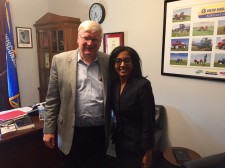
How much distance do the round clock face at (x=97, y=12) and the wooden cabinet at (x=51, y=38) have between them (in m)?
0.31

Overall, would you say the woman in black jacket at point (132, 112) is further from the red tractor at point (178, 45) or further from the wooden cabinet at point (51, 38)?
the wooden cabinet at point (51, 38)

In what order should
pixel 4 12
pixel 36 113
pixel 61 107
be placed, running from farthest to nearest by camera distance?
1. pixel 4 12
2. pixel 36 113
3. pixel 61 107

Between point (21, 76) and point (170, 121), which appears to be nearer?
point (170, 121)

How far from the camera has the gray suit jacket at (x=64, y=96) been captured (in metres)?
1.49

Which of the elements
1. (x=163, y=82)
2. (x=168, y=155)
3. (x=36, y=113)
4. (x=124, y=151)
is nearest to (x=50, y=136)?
(x=124, y=151)

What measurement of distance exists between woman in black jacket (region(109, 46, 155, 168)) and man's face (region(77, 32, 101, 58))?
0.16 metres

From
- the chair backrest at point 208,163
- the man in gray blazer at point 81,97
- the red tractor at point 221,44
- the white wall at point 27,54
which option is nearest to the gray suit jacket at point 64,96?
the man in gray blazer at point 81,97

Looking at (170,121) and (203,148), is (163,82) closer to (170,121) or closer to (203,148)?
(170,121)

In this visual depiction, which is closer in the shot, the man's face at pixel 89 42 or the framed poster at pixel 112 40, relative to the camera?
the man's face at pixel 89 42

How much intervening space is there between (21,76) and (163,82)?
8.92ft

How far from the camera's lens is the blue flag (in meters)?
3.39

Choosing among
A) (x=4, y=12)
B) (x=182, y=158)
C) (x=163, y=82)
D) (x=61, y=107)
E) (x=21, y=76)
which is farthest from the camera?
(x=21, y=76)

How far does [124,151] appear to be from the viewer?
1.42m

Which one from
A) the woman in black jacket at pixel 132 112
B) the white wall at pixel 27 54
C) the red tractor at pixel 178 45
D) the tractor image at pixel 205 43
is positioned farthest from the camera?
the white wall at pixel 27 54
